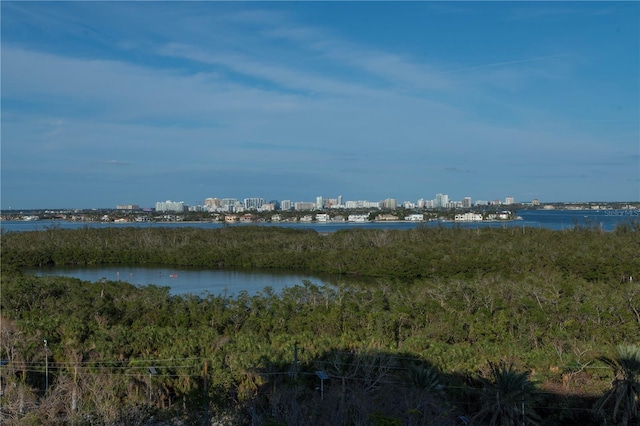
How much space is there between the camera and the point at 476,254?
36.2 meters

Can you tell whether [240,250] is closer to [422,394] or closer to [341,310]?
[341,310]

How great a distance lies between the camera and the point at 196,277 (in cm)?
3659

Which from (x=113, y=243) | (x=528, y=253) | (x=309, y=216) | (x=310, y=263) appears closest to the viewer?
(x=528, y=253)

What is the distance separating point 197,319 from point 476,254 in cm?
2397

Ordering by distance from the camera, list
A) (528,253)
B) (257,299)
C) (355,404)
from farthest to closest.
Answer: (528,253)
(257,299)
(355,404)

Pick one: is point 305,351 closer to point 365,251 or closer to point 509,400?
point 509,400

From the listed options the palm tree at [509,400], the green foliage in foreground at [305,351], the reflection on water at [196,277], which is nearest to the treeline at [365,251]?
the reflection on water at [196,277]

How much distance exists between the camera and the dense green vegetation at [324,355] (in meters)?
8.37

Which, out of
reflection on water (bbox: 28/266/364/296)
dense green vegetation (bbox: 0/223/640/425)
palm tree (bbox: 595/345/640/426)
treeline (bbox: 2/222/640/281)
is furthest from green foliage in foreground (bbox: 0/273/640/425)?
treeline (bbox: 2/222/640/281)

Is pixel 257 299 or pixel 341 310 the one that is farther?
pixel 257 299

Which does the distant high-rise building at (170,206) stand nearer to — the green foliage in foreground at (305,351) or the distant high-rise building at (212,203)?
the distant high-rise building at (212,203)

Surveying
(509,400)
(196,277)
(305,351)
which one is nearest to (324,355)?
(305,351)

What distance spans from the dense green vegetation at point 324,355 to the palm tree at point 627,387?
2 centimetres

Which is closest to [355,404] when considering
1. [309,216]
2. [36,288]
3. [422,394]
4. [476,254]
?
[422,394]
